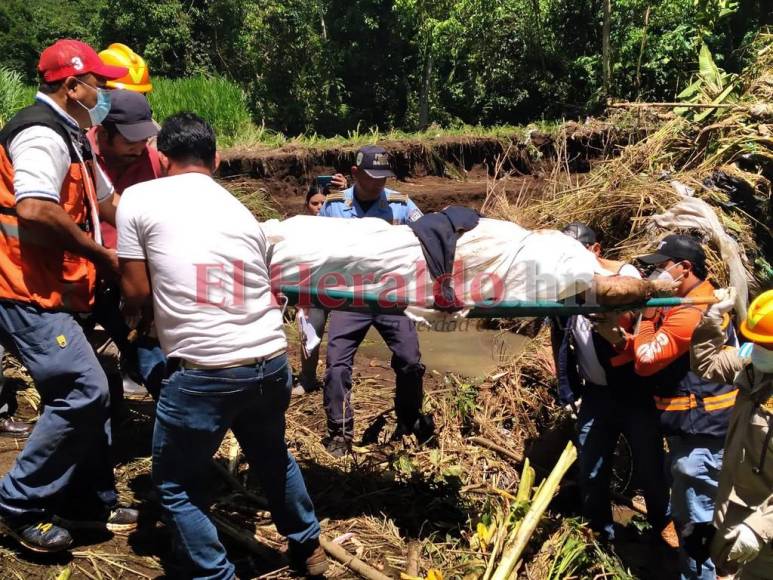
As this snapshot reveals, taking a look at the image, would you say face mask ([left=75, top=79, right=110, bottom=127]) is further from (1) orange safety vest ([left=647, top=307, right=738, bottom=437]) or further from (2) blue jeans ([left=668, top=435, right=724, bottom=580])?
(2) blue jeans ([left=668, top=435, right=724, bottom=580])

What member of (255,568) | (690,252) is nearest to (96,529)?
(255,568)

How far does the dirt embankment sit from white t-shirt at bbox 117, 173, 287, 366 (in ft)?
24.8

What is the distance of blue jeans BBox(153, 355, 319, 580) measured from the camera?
9.16 feet

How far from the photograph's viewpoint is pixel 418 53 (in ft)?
70.7

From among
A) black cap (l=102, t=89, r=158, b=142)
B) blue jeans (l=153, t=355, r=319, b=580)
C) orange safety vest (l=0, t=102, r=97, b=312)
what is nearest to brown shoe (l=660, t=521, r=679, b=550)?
blue jeans (l=153, t=355, r=319, b=580)

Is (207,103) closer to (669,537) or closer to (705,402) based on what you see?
(669,537)

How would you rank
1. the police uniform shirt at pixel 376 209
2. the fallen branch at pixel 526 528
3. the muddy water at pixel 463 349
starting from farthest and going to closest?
the muddy water at pixel 463 349
the police uniform shirt at pixel 376 209
the fallen branch at pixel 526 528

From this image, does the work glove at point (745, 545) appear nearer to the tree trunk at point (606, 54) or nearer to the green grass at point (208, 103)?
the green grass at point (208, 103)

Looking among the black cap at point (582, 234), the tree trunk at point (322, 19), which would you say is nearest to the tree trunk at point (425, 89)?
the tree trunk at point (322, 19)

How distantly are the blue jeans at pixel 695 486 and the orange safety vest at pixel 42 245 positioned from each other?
295 centimetres

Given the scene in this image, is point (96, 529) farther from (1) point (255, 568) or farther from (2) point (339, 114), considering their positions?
(2) point (339, 114)

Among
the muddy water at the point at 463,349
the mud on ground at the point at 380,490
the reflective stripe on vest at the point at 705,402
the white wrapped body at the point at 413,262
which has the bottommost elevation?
the muddy water at the point at 463,349

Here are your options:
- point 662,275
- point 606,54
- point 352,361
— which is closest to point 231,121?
point 606,54

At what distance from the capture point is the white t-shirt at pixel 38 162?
301 cm
